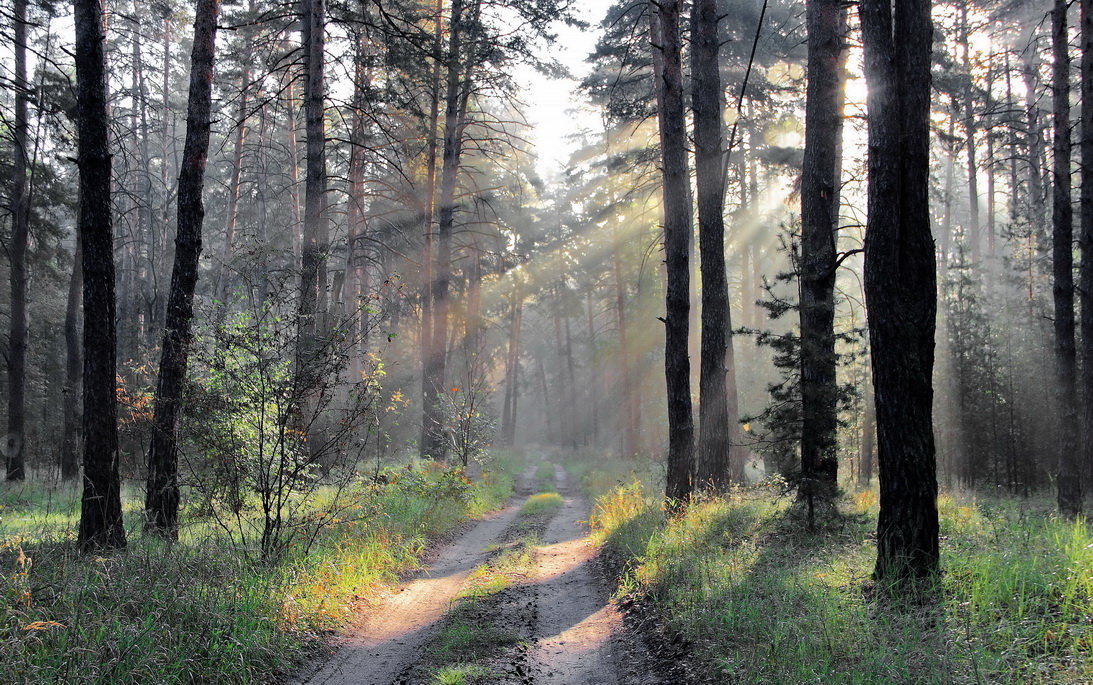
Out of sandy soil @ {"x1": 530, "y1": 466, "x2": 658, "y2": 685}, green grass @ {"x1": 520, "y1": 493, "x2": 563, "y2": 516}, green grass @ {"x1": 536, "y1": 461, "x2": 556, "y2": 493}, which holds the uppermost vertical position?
sandy soil @ {"x1": 530, "y1": 466, "x2": 658, "y2": 685}

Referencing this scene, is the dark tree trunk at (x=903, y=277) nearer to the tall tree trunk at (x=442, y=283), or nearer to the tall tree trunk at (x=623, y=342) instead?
the tall tree trunk at (x=442, y=283)

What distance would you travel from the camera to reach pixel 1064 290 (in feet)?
39.3

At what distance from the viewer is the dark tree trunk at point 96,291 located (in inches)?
253

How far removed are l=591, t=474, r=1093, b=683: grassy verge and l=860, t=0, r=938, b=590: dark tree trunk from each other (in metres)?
0.52

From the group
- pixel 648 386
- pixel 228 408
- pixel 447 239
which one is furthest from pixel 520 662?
pixel 648 386

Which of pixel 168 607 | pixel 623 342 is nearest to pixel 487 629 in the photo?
pixel 168 607

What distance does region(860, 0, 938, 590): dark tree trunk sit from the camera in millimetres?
5070

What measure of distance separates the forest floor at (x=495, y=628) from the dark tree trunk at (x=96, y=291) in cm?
288

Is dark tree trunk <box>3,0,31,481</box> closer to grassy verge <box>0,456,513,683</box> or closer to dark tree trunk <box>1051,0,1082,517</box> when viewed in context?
grassy verge <box>0,456,513,683</box>

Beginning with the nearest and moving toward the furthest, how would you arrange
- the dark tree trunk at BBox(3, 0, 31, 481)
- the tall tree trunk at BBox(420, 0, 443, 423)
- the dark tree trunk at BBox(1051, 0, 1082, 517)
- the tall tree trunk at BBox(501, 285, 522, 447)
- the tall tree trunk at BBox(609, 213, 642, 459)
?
1. the dark tree trunk at BBox(1051, 0, 1082, 517)
2. the dark tree trunk at BBox(3, 0, 31, 481)
3. the tall tree trunk at BBox(420, 0, 443, 423)
4. the tall tree trunk at BBox(609, 213, 642, 459)
5. the tall tree trunk at BBox(501, 285, 522, 447)

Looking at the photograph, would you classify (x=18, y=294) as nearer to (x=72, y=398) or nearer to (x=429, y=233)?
(x=72, y=398)

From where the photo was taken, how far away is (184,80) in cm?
2533

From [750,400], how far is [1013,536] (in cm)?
2100

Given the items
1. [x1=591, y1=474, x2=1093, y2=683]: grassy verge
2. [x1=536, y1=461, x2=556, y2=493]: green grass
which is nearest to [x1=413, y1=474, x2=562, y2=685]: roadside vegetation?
[x1=591, y1=474, x2=1093, y2=683]: grassy verge
